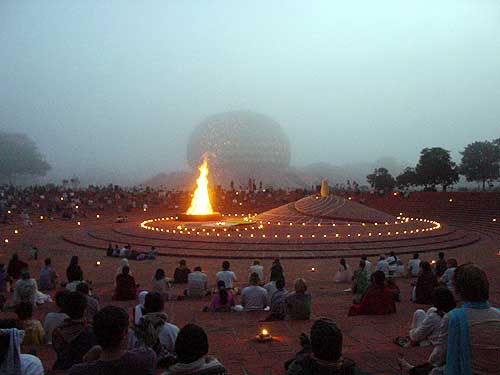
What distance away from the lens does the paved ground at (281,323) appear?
540 centimetres

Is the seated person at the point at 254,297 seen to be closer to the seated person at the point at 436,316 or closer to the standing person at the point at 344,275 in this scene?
the seated person at the point at 436,316

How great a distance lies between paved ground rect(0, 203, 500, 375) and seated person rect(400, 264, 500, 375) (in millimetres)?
1771

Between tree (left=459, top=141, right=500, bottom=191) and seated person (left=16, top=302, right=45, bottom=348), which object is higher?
tree (left=459, top=141, right=500, bottom=191)

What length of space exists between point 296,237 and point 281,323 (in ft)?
43.9

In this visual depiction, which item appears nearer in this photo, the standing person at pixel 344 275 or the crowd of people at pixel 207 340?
the crowd of people at pixel 207 340

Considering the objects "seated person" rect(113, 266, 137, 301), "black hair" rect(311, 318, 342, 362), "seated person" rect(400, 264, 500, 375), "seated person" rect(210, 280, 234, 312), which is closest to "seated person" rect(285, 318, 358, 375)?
"black hair" rect(311, 318, 342, 362)

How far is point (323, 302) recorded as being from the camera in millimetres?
10367

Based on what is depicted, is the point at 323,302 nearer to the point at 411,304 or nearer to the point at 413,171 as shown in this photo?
the point at 411,304

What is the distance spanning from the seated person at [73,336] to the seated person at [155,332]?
618 millimetres

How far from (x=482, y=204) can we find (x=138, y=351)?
3738 cm

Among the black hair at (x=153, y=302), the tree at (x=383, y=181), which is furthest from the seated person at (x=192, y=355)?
the tree at (x=383, y=181)

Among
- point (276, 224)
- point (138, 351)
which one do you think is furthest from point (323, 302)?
point (276, 224)

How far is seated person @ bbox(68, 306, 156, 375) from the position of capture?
3096 millimetres

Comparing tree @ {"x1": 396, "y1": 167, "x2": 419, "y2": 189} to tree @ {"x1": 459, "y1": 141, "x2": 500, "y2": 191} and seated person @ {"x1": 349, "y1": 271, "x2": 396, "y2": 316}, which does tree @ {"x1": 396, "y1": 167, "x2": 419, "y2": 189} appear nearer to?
tree @ {"x1": 459, "y1": 141, "x2": 500, "y2": 191}
